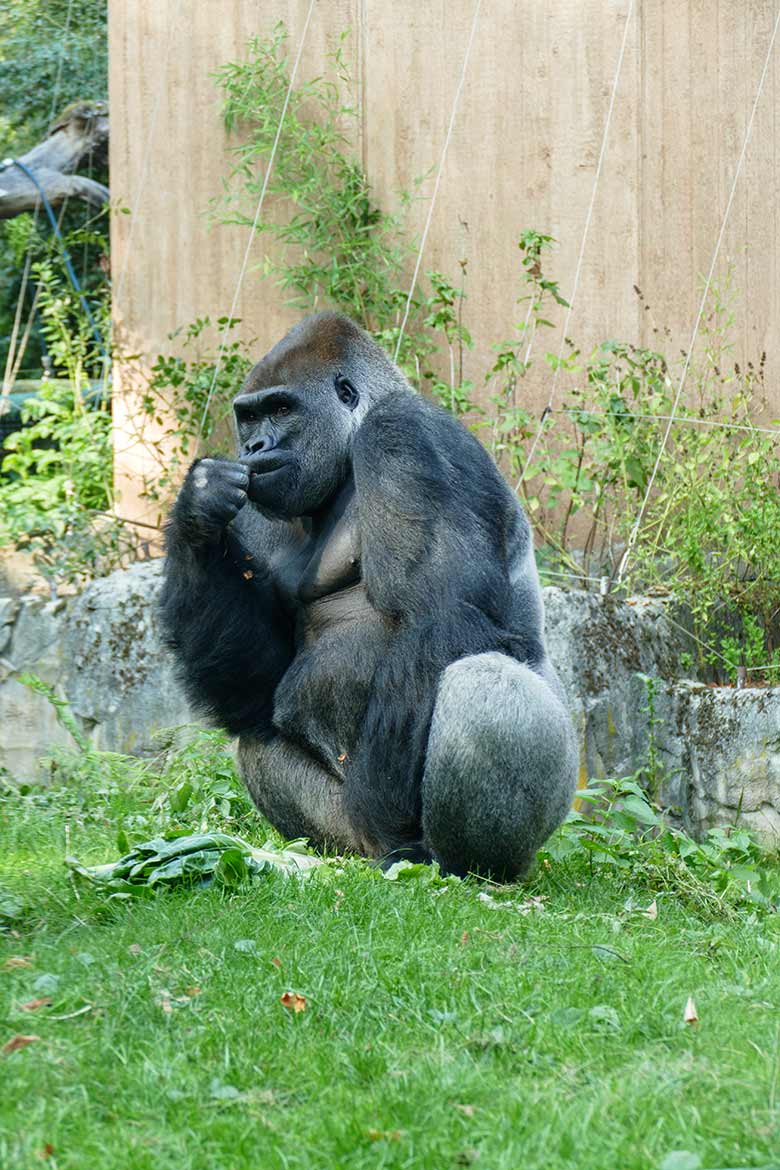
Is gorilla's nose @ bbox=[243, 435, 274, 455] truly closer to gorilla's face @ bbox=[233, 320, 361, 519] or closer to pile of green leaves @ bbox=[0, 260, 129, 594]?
gorilla's face @ bbox=[233, 320, 361, 519]

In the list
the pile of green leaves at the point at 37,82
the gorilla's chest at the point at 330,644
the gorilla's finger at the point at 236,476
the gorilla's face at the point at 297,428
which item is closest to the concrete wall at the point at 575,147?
the gorilla's face at the point at 297,428

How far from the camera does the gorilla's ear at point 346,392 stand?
14.5ft

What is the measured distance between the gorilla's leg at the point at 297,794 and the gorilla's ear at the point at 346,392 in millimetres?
1020

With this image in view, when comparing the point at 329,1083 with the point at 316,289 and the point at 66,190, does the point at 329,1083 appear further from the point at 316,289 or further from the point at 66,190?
the point at 66,190

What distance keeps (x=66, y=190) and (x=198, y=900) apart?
7504 millimetres

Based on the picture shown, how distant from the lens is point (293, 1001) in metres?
2.76

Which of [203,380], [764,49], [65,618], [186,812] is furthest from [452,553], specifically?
[764,49]

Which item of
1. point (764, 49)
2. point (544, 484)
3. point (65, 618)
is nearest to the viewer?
point (65, 618)

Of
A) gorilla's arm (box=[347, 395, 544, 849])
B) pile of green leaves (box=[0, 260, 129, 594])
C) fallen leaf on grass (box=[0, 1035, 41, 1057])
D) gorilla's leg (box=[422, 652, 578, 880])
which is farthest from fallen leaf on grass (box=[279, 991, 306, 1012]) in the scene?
pile of green leaves (box=[0, 260, 129, 594])

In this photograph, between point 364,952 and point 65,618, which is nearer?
point 364,952

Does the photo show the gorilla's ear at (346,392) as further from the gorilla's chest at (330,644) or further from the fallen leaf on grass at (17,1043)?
the fallen leaf on grass at (17,1043)

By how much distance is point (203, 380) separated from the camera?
7.23 m

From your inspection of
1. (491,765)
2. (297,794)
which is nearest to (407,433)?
(491,765)

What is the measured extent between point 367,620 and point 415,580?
0.26 meters
